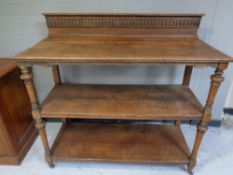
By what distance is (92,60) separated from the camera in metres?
1.01

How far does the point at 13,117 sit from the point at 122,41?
1058mm

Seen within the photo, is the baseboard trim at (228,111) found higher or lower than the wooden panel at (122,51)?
lower

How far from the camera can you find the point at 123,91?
57.4 inches

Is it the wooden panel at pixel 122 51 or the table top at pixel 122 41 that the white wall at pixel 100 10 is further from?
the wooden panel at pixel 122 51

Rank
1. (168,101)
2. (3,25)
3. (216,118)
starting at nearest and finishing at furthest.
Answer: (168,101), (3,25), (216,118)

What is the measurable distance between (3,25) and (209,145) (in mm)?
2122

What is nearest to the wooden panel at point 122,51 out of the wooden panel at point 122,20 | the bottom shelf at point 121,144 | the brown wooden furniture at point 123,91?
the brown wooden furniture at point 123,91

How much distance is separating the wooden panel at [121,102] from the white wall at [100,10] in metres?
0.21

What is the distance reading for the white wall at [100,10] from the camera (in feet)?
4.69

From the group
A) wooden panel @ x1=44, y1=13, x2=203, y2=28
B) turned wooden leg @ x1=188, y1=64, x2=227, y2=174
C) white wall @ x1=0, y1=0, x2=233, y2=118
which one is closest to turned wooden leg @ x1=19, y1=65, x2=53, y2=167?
wooden panel @ x1=44, y1=13, x2=203, y2=28

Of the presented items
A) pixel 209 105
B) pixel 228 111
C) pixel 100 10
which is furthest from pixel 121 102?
pixel 228 111

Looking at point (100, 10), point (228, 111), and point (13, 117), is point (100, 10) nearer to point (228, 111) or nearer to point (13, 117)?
point (13, 117)

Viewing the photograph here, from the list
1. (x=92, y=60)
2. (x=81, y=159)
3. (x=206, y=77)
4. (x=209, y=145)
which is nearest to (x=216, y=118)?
(x=209, y=145)

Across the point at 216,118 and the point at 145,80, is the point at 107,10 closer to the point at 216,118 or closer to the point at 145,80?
the point at 145,80
